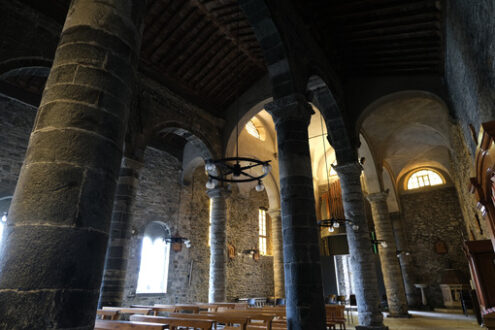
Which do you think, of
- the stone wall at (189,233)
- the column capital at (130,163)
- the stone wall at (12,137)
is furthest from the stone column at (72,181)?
the stone wall at (189,233)

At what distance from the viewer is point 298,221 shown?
16.6 feet

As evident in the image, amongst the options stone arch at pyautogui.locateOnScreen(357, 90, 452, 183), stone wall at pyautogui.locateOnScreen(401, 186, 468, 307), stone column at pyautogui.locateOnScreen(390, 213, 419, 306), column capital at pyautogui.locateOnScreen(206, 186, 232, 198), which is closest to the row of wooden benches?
column capital at pyautogui.locateOnScreen(206, 186, 232, 198)

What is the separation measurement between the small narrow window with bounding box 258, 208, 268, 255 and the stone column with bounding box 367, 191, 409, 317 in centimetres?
613

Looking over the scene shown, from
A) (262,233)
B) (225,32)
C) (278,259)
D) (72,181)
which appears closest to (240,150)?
(278,259)

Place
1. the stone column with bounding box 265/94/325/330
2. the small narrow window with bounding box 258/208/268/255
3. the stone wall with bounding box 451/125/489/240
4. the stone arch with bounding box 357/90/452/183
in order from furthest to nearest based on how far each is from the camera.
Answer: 1. the small narrow window with bounding box 258/208/268/255
2. the stone arch with bounding box 357/90/452/183
3. the stone wall with bounding box 451/125/489/240
4. the stone column with bounding box 265/94/325/330

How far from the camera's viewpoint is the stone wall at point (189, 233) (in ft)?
40.2

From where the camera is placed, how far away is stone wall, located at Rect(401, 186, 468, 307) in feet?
53.8

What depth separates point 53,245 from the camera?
183cm

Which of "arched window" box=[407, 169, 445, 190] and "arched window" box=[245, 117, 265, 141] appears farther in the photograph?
"arched window" box=[407, 169, 445, 190]

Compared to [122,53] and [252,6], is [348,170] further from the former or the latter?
[122,53]

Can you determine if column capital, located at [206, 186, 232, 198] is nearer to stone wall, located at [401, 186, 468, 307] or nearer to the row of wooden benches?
the row of wooden benches

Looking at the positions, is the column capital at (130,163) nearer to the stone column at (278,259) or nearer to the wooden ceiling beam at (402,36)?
the wooden ceiling beam at (402,36)

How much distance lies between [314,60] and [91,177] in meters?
6.86

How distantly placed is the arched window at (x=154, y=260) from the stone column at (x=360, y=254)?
7143mm
